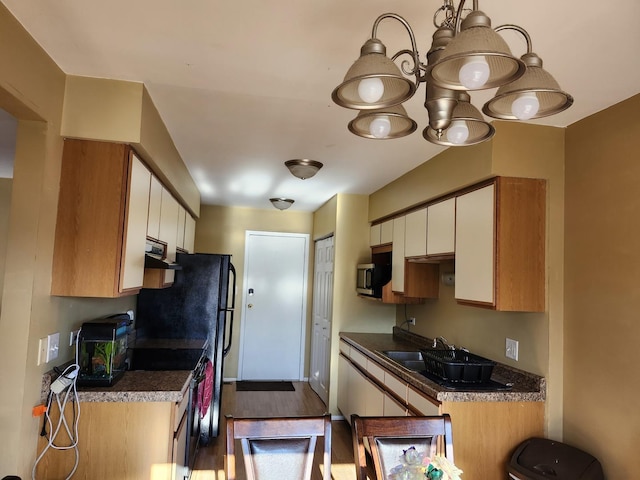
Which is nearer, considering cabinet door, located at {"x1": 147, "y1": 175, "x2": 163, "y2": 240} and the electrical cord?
the electrical cord

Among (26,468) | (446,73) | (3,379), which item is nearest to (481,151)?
(446,73)

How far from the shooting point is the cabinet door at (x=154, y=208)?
2.64 meters

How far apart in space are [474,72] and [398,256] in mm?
2935

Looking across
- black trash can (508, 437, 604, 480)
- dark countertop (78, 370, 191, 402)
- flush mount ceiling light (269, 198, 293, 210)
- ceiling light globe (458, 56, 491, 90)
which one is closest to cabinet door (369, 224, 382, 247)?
flush mount ceiling light (269, 198, 293, 210)

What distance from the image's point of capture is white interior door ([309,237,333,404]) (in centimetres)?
479

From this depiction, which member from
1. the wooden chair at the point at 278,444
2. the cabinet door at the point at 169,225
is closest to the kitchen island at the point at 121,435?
the wooden chair at the point at 278,444

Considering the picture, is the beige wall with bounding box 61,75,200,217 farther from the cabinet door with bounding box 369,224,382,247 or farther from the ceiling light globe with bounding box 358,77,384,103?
the cabinet door with bounding box 369,224,382,247

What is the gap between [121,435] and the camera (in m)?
2.12

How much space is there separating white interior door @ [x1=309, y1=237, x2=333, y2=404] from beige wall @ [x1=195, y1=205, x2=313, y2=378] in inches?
13.0

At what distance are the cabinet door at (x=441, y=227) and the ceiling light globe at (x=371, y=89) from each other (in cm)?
194

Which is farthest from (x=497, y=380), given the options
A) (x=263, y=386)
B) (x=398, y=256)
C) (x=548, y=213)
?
(x=263, y=386)

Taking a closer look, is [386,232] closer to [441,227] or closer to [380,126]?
[441,227]

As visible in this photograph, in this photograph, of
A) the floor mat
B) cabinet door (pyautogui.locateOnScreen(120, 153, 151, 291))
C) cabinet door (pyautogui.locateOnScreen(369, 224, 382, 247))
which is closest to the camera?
cabinet door (pyautogui.locateOnScreen(120, 153, 151, 291))

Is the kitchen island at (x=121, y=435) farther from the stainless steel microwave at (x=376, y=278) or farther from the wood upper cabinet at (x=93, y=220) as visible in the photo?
the stainless steel microwave at (x=376, y=278)
